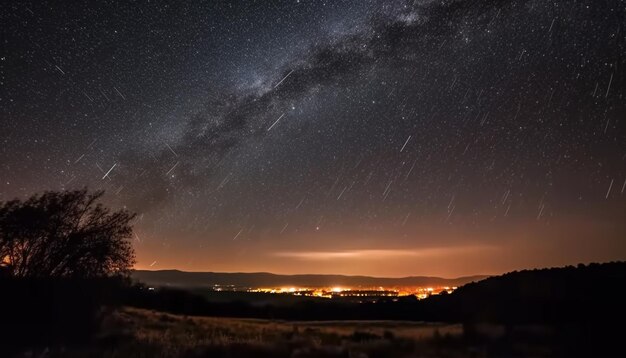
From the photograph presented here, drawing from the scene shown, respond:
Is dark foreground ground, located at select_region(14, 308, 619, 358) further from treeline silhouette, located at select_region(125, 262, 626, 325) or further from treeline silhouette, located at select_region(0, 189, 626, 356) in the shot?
treeline silhouette, located at select_region(125, 262, 626, 325)

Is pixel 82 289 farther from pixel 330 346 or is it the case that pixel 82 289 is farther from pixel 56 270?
pixel 330 346

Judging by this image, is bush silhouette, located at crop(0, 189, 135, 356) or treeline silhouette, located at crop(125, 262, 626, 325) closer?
bush silhouette, located at crop(0, 189, 135, 356)

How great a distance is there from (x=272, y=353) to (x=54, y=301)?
7.60m

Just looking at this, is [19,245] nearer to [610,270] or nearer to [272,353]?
[272,353]

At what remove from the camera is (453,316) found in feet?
118

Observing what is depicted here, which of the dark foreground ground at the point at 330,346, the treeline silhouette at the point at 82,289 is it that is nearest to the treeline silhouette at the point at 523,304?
the treeline silhouette at the point at 82,289

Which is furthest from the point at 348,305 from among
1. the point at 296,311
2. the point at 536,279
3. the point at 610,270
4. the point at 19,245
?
the point at 19,245

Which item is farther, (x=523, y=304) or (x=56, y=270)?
(x=523, y=304)

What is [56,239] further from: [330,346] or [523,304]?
[523,304]

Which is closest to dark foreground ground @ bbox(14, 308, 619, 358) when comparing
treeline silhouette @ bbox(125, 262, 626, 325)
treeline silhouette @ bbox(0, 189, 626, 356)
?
treeline silhouette @ bbox(0, 189, 626, 356)

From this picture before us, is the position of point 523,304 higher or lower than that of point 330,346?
higher

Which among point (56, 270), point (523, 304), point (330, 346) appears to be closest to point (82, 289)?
point (56, 270)

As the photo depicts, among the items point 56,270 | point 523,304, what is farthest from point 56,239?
point 523,304

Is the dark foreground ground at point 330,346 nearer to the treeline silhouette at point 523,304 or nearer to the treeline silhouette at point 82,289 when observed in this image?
the treeline silhouette at point 82,289
